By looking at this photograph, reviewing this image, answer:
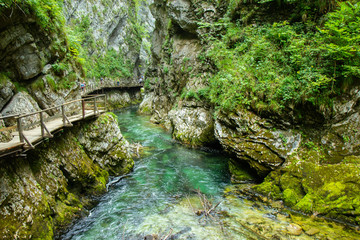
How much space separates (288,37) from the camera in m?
10.4

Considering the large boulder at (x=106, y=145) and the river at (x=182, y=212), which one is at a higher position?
the large boulder at (x=106, y=145)

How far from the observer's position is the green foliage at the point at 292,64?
718cm

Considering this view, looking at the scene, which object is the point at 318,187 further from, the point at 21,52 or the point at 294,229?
the point at 21,52

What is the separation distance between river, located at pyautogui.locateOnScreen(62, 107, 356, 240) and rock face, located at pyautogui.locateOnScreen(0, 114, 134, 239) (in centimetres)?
73

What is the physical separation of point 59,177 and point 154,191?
4.16m

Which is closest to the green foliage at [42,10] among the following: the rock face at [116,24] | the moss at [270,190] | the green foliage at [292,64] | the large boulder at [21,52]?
the large boulder at [21,52]

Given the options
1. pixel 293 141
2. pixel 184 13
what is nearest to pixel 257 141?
pixel 293 141

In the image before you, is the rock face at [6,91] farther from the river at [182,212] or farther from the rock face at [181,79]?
the rock face at [181,79]

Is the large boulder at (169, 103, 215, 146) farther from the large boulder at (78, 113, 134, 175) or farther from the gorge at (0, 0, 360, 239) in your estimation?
the large boulder at (78, 113, 134, 175)

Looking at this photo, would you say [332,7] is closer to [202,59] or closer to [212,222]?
[202,59]

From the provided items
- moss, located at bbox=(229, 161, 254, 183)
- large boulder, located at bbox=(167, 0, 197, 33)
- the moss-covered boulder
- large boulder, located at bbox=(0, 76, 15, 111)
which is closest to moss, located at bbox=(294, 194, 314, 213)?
the moss-covered boulder

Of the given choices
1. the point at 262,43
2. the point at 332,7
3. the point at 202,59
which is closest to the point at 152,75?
the point at 202,59

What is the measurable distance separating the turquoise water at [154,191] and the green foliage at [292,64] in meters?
4.10

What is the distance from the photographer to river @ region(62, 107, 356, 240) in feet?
20.4
